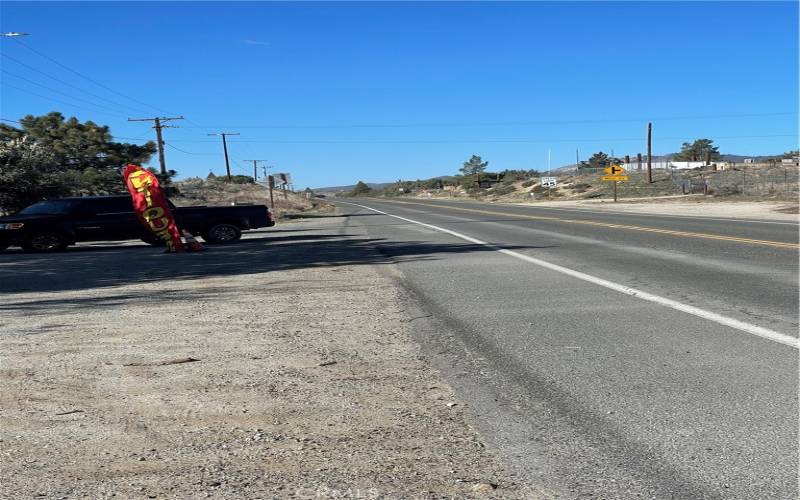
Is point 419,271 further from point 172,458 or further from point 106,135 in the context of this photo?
point 106,135

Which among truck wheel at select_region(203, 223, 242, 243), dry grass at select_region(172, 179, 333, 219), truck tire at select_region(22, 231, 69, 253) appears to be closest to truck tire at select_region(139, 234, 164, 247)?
truck wheel at select_region(203, 223, 242, 243)

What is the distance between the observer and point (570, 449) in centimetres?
433

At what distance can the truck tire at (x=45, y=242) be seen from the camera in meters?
19.9

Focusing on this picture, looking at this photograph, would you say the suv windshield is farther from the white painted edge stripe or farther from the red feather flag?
the white painted edge stripe

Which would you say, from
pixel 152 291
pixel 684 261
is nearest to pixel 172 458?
pixel 152 291

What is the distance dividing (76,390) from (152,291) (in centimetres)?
594

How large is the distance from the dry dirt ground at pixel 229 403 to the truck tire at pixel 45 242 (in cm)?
996

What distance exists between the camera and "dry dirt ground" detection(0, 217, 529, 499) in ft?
12.9

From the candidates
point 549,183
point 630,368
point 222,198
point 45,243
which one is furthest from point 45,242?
point 549,183

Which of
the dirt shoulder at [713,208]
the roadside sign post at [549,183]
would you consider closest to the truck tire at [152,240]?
the dirt shoulder at [713,208]

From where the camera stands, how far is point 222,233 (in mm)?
22375

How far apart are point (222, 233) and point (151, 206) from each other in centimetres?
413

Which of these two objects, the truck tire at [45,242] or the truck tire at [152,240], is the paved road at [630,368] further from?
the truck tire at [45,242]

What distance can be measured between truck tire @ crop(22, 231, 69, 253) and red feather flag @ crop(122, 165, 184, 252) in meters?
3.09
